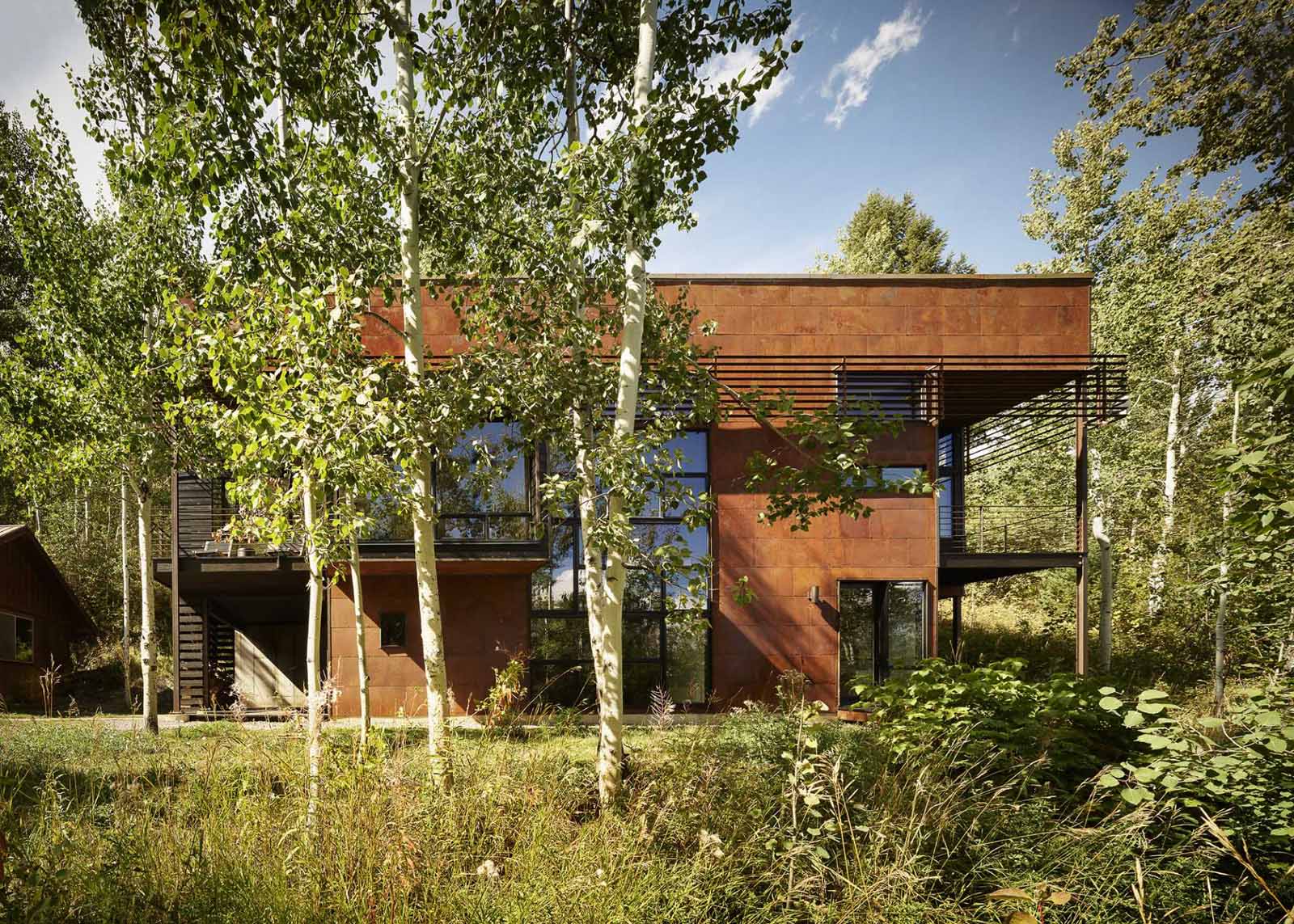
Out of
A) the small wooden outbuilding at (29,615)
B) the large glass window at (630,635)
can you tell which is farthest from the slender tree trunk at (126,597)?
the large glass window at (630,635)

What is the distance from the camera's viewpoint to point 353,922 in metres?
2.34

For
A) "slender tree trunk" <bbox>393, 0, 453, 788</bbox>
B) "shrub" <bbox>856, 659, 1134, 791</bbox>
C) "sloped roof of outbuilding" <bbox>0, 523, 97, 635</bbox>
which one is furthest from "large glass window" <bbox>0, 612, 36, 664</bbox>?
"shrub" <bbox>856, 659, 1134, 791</bbox>

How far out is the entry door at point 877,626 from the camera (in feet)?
33.0

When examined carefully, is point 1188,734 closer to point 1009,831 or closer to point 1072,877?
point 1009,831

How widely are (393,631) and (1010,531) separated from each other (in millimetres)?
15041

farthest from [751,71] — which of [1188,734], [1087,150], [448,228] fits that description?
[1087,150]

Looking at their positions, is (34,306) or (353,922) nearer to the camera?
(353,922)

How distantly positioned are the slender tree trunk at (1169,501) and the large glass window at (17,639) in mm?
23191

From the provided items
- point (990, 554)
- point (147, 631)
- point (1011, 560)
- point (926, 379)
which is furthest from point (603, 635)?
point (1011, 560)

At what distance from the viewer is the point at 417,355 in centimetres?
457

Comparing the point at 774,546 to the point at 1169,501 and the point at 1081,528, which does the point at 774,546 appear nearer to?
the point at 1081,528

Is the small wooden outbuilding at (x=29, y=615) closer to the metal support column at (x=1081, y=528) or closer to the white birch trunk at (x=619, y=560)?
the white birch trunk at (x=619, y=560)

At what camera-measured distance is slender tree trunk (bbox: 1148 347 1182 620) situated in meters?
12.8

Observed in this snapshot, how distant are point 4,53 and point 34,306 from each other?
11.0 feet
